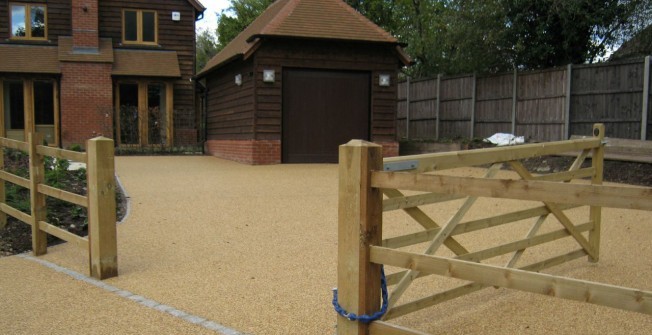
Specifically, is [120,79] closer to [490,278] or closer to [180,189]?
[180,189]

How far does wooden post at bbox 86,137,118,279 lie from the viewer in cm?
491

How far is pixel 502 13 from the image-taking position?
16984mm

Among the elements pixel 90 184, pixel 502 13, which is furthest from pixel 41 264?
pixel 502 13

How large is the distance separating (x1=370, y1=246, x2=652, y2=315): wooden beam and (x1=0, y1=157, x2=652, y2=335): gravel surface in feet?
4.13

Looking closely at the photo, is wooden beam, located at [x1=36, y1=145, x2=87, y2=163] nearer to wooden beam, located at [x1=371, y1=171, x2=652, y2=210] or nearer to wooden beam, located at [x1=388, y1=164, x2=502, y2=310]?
wooden beam, located at [x1=388, y1=164, x2=502, y2=310]

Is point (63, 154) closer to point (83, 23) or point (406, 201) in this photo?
point (406, 201)

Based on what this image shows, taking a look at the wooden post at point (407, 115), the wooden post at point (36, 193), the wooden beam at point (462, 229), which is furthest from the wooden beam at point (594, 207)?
the wooden post at point (407, 115)

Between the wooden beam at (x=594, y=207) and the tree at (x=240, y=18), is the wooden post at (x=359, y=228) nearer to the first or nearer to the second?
the wooden beam at (x=594, y=207)

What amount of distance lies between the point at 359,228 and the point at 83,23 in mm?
20271

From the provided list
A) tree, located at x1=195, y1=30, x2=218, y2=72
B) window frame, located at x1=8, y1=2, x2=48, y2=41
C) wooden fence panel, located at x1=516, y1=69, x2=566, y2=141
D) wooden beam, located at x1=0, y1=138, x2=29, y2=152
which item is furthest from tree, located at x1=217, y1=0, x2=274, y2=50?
wooden beam, located at x1=0, y1=138, x2=29, y2=152

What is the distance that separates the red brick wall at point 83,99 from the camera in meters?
20.1

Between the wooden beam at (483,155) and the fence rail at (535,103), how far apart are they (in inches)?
328

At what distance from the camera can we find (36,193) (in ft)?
19.4

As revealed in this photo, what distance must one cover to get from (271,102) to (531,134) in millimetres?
6806
